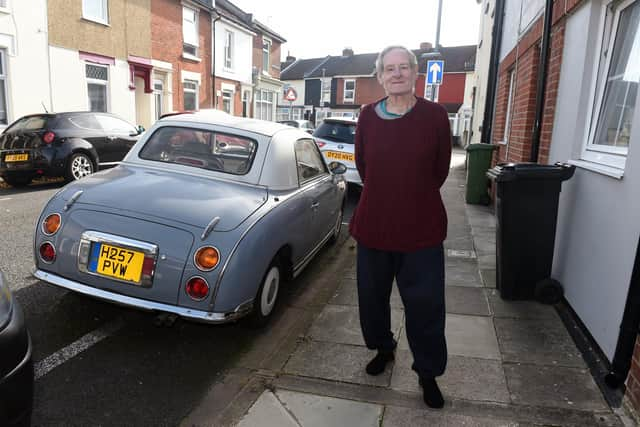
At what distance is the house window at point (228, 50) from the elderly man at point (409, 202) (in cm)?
2324

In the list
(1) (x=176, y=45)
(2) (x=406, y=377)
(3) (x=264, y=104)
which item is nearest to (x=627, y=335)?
(2) (x=406, y=377)

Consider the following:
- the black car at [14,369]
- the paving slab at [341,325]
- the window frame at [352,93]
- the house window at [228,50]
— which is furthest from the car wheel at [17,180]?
the window frame at [352,93]

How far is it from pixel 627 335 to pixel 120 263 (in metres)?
3.06

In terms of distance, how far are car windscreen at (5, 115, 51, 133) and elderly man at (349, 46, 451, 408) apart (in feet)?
29.3

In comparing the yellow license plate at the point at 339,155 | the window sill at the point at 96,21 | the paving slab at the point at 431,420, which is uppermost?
the window sill at the point at 96,21

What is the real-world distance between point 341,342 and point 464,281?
1871 millimetres

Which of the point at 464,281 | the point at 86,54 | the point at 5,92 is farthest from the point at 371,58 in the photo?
the point at 464,281

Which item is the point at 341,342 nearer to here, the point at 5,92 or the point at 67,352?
the point at 67,352

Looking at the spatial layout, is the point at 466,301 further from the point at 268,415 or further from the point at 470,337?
the point at 268,415

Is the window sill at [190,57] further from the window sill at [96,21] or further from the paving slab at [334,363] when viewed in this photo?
the paving slab at [334,363]

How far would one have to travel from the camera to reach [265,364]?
10.3 ft

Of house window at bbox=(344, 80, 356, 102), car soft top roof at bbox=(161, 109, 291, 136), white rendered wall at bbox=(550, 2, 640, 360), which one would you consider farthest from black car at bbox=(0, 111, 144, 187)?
house window at bbox=(344, 80, 356, 102)

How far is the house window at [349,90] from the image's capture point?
46312 mm

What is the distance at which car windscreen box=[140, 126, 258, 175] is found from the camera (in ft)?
13.3
